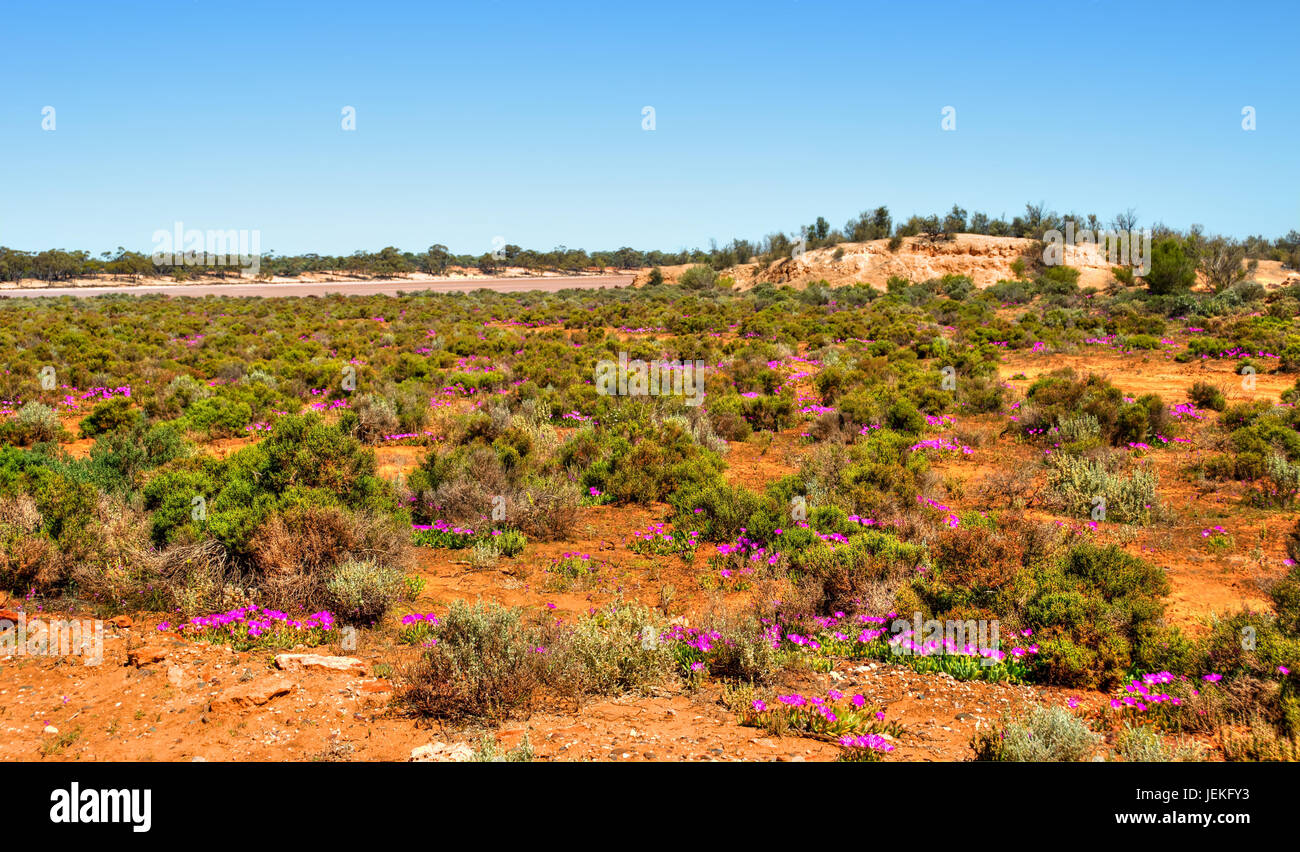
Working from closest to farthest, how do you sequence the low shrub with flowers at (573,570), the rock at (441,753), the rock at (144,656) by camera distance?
1. the rock at (441,753)
2. the rock at (144,656)
3. the low shrub with flowers at (573,570)

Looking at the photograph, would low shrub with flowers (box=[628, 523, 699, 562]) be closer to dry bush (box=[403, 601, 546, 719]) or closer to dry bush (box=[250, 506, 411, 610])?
dry bush (box=[250, 506, 411, 610])

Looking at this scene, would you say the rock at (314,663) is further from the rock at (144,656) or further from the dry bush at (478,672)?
the rock at (144,656)

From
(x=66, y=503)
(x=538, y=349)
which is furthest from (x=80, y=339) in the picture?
(x=66, y=503)

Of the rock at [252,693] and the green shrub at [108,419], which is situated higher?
the green shrub at [108,419]

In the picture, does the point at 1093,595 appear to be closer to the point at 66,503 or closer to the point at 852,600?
the point at 852,600

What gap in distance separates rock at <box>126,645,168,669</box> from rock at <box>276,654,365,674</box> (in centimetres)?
85

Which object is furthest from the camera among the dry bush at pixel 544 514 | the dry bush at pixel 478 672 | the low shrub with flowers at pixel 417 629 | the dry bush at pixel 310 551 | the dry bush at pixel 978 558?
the dry bush at pixel 544 514

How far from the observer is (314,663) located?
4938mm

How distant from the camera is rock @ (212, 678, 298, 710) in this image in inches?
173

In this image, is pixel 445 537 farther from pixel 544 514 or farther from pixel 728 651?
pixel 728 651

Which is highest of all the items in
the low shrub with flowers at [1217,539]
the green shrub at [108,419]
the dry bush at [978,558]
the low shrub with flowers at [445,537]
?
the green shrub at [108,419]

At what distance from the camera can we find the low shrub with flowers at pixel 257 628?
17.5 ft

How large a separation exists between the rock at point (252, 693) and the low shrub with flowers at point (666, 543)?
12.4 ft

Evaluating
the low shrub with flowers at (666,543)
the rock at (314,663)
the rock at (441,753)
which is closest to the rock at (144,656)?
the rock at (314,663)
